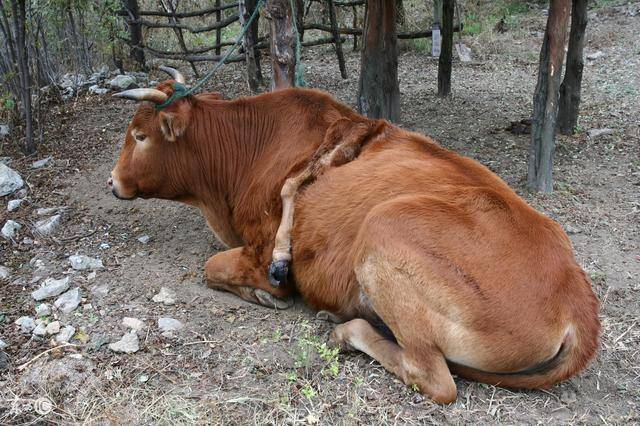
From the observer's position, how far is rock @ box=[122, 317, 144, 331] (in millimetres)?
3965

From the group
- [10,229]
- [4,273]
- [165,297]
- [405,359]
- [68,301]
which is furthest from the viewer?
[10,229]

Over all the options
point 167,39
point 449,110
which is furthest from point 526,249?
point 167,39

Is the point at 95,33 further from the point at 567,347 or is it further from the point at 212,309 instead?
the point at 567,347

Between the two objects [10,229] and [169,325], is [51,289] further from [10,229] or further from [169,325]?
[10,229]

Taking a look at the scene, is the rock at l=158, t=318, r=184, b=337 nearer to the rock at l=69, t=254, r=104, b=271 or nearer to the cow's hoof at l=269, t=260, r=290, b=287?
the cow's hoof at l=269, t=260, r=290, b=287

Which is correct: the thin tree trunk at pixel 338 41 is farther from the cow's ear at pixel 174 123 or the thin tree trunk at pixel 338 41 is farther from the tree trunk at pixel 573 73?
the cow's ear at pixel 174 123

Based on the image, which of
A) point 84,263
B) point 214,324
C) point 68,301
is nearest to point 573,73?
point 214,324

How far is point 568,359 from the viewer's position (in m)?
3.29

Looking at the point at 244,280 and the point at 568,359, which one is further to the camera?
the point at 244,280

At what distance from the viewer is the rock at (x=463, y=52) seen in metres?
12.2

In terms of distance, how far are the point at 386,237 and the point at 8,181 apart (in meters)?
4.25

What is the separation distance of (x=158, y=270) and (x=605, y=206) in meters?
4.05

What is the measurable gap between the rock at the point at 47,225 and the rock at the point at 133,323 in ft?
5.79

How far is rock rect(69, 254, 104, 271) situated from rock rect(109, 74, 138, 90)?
4631mm
